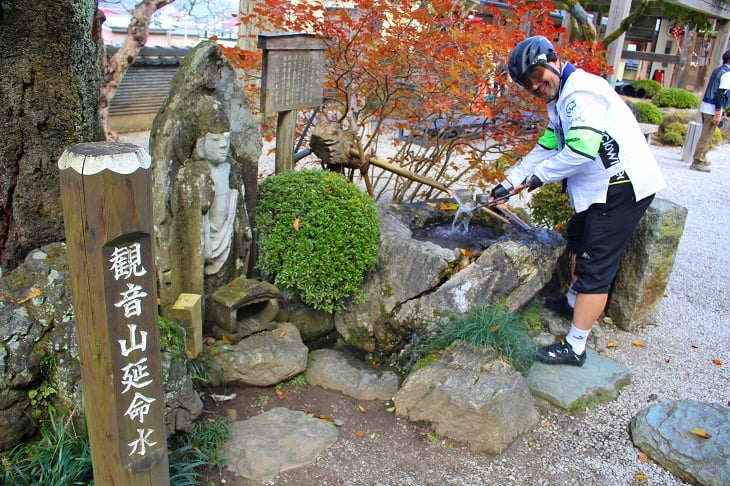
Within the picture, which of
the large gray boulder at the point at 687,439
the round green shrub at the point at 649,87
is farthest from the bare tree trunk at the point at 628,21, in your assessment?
the round green shrub at the point at 649,87

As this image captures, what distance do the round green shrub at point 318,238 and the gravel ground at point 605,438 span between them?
3.68ft

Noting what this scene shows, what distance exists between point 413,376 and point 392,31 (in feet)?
11.2

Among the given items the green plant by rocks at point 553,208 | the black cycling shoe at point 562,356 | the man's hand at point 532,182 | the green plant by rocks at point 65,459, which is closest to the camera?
the green plant by rocks at point 65,459

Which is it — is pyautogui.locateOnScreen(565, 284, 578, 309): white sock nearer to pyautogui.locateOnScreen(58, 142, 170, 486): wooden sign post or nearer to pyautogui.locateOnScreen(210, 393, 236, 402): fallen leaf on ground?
pyautogui.locateOnScreen(210, 393, 236, 402): fallen leaf on ground

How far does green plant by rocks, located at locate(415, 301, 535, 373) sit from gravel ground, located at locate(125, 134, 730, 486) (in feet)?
1.51

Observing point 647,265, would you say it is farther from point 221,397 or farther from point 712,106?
point 712,106

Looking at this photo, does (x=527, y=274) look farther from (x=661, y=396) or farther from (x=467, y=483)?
(x=467, y=483)

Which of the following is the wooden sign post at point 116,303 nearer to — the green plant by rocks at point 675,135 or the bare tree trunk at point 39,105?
the bare tree trunk at point 39,105

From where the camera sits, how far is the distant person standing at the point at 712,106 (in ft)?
34.1

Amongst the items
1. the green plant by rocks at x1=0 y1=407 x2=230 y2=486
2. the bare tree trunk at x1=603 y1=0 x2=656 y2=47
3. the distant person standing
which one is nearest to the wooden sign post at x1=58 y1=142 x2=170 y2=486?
the green plant by rocks at x1=0 y1=407 x2=230 y2=486

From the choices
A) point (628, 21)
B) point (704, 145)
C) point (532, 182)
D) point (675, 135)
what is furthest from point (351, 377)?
point (675, 135)

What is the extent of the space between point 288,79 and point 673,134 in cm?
1261

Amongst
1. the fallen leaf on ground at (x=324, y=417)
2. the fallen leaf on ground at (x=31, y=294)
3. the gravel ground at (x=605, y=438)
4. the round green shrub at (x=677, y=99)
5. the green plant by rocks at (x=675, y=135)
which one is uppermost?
the round green shrub at (x=677, y=99)

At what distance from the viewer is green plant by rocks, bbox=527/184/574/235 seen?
534 centimetres
